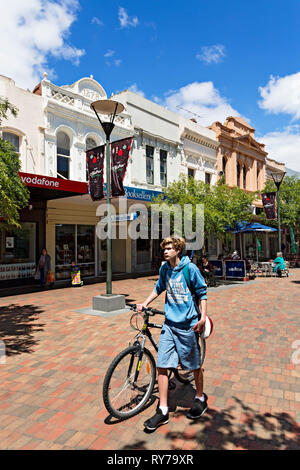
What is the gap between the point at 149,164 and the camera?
19422 mm

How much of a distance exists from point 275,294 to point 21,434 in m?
9.48

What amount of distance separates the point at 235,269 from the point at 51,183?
9.00 metres

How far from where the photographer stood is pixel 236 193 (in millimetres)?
15125

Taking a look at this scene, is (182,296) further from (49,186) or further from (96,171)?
(49,186)

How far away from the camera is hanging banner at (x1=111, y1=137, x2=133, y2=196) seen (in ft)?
27.9

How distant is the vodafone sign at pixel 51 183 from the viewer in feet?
33.2

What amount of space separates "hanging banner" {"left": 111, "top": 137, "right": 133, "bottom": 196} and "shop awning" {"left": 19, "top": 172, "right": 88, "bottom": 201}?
293 cm

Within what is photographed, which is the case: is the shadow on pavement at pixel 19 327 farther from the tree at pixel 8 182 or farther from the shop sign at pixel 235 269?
the shop sign at pixel 235 269

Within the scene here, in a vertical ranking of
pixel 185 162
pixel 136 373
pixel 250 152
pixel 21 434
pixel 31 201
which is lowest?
pixel 21 434

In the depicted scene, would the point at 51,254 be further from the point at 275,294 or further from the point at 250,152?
the point at 250,152

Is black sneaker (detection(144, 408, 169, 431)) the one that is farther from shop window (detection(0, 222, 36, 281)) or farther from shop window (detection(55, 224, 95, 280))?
shop window (detection(55, 224, 95, 280))

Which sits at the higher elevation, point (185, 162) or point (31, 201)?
point (185, 162)

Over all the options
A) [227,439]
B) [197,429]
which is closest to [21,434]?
[197,429]

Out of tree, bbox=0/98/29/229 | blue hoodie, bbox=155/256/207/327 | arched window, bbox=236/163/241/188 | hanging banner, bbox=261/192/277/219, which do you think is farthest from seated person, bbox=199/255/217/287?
arched window, bbox=236/163/241/188
